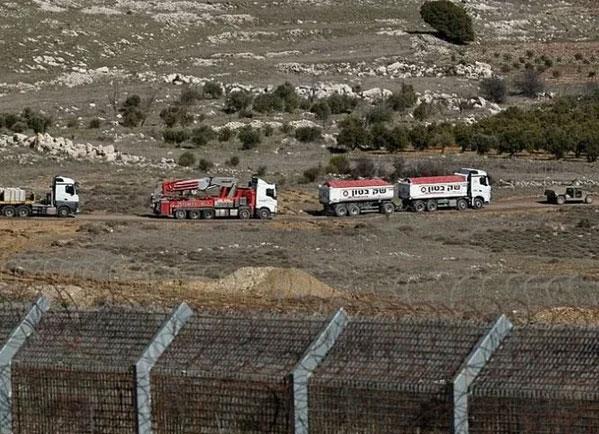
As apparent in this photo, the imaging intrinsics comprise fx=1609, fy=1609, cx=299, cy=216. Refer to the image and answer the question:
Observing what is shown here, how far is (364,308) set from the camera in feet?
57.1

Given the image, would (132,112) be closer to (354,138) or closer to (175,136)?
(175,136)

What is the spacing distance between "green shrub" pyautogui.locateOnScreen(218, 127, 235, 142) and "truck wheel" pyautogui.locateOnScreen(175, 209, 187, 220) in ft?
76.1

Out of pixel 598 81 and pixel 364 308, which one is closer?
pixel 364 308

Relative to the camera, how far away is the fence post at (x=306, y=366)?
47.2ft

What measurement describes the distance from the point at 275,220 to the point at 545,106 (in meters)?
47.6

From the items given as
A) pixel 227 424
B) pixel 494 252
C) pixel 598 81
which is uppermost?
pixel 227 424

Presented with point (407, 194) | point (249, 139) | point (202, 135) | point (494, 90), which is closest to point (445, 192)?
point (407, 194)

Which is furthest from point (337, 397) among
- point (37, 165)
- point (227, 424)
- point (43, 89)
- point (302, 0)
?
point (302, 0)

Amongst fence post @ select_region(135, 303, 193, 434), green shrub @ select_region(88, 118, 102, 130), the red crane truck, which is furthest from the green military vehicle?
fence post @ select_region(135, 303, 193, 434)

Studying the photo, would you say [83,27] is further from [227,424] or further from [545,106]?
[227,424]

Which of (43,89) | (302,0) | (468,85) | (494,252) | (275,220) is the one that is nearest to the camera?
(494,252)

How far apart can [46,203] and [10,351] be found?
46.5m

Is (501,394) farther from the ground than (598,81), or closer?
farther from the ground

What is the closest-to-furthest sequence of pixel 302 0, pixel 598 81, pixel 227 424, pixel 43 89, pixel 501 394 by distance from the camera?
pixel 501 394, pixel 227 424, pixel 43 89, pixel 598 81, pixel 302 0
